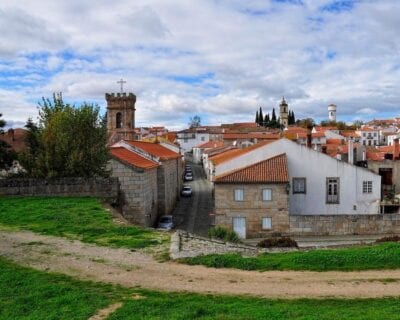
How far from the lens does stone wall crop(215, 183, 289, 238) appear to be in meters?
29.6

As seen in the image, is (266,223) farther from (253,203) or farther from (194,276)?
(194,276)

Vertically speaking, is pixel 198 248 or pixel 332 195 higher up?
pixel 332 195

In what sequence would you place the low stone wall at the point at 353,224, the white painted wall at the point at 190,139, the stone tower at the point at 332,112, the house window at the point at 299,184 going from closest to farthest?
the low stone wall at the point at 353,224 < the house window at the point at 299,184 < the white painted wall at the point at 190,139 < the stone tower at the point at 332,112

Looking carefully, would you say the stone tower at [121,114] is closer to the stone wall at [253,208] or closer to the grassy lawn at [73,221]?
the stone wall at [253,208]

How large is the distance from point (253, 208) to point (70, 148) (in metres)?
11.5

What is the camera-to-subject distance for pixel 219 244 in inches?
612

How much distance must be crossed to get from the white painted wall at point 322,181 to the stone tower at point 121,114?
26.2 meters

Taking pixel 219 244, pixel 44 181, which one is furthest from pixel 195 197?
pixel 219 244

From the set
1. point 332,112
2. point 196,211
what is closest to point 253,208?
point 196,211

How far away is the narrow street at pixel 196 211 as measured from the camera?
32906 millimetres

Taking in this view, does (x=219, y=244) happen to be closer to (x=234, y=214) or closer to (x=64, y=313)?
(x=64, y=313)

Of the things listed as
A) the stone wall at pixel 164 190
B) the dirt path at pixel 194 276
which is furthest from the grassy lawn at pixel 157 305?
the stone wall at pixel 164 190

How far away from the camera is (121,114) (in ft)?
183

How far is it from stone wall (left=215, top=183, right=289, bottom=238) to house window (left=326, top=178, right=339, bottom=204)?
15.3ft
